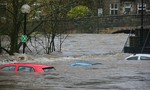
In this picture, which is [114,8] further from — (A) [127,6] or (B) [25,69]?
(B) [25,69]

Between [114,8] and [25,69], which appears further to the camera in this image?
[114,8]

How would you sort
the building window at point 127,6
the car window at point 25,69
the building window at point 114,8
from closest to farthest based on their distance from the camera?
the car window at point 25,69 → the building window at point 127,6 → the building window at point 114,8

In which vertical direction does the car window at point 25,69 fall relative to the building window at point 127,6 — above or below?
below

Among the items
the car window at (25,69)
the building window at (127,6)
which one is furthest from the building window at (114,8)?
the car window at (25,69)

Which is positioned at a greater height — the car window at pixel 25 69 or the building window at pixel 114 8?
the building window at pixel 114 8

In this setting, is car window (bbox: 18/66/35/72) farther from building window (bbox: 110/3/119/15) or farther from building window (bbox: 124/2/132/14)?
building window (bbox: 110/3/119/15)

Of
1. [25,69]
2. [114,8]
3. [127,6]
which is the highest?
[127,6]

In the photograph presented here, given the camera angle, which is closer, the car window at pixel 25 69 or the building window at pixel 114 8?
the car window at pixel 25 69

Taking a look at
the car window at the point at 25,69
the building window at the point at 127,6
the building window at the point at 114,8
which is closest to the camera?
the car window at the point at 25,69

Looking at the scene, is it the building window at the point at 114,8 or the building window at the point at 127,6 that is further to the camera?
the building window at the point at 114,8

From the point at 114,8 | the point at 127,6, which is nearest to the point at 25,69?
the point at 114,8

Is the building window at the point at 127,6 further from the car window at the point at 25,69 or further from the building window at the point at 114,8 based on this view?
the car window at the point at 25,69

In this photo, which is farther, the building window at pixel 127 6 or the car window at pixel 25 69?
the building window at pixel 127 6

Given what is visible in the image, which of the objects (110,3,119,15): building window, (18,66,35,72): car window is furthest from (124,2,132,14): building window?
(18,66,35,72): car window
